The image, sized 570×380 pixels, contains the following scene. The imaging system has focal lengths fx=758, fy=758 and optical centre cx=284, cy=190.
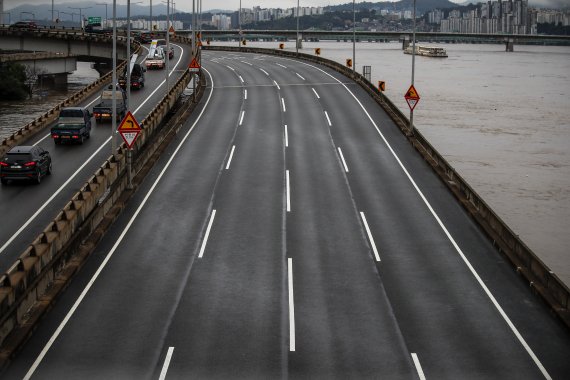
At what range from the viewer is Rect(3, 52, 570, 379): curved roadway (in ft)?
62.6

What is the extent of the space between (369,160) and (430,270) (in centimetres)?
1641

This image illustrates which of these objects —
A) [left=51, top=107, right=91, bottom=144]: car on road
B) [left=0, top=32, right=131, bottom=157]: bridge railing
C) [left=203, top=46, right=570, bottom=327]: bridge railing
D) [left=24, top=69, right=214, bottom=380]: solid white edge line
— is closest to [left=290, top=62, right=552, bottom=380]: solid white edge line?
[left=203, top=46, right=570, bottom=327]: bridge railing

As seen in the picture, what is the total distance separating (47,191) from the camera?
3550cm

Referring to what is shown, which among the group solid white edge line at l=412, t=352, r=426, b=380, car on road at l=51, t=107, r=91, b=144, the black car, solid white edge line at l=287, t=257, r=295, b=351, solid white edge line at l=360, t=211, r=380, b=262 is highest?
car on road at l=51, t=107, r=91, b=144

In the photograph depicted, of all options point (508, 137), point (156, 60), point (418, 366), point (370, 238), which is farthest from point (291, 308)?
point (156, 60)

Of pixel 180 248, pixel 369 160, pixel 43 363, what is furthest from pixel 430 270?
pixel 369 160

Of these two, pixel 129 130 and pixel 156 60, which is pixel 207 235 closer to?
pixel 129 130

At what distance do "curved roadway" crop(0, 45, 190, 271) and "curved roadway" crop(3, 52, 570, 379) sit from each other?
3.28 meters

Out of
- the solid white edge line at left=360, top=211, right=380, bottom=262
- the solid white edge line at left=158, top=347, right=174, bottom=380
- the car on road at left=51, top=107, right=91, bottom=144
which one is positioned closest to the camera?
the solid white edge line at left=158, top=347, right=174, bottom=380

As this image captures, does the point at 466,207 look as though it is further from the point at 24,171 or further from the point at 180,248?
the point at 24,171

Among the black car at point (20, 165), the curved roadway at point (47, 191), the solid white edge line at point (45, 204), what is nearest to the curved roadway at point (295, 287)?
the curved roadway at point (47, 191)

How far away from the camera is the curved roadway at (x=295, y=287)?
19066 millimetres

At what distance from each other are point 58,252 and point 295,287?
7.90 m

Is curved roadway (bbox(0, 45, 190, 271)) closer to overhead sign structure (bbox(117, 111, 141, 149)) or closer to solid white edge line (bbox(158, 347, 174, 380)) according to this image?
overhead sign structure (bbox(117, 111, 141, 149))
